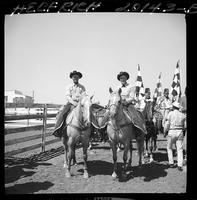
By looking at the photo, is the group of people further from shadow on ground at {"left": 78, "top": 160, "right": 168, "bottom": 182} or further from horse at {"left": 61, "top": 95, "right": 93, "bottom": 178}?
shadow on ground at {"left": 78, "top": 160, "right": 168, "bottom": 182}

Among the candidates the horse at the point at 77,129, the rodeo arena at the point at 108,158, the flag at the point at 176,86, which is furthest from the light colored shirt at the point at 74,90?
the flag at the point at 176,86

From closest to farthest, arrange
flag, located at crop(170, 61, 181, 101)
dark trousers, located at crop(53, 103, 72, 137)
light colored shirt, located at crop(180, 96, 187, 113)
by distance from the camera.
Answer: dark trousers, located at crop(53, 103, 72, 137), flag, located at crop(170, 61, 181, 101), light colored shirt, located at crop(180, 96, 187, 113)

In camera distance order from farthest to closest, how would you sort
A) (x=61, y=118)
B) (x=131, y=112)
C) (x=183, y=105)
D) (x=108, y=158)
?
(x=108, y=158) < (x=183, y=105) < (x=131, y=112) < (x=61, y=118)

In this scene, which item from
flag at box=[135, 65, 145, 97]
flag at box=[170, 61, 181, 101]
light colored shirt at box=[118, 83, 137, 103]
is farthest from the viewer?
flag at box=[135, 65, 145, 97]

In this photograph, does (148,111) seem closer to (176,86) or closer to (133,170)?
(176,86)

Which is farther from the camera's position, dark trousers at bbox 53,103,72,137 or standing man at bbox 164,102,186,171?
standing man at bbox 164,102,186,171

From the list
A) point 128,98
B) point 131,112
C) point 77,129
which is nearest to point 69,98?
point 77,129

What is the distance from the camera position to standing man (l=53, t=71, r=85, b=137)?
20.0 ft

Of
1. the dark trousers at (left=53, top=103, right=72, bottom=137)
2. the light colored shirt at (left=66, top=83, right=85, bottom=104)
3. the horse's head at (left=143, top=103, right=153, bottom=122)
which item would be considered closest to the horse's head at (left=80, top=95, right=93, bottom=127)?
the dark trousers at (left=53, top=103, right=72, bottom=137)

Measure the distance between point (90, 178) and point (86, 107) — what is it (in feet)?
6.15

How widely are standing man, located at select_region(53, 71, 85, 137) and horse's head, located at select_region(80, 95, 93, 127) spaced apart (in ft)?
1.59

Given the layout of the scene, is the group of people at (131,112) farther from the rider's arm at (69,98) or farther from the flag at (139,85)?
the flag at (139,85)

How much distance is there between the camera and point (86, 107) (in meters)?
5.43

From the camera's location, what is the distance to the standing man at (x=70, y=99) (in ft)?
20.0
